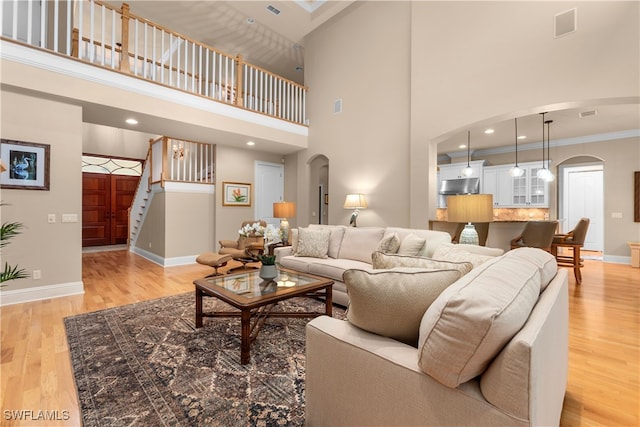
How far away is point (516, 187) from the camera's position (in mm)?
7355

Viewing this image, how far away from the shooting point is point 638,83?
9.42 feet

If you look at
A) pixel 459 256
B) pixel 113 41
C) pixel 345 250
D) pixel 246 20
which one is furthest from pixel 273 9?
pixel 459 256

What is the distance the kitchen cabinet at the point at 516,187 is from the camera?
23.2 ft

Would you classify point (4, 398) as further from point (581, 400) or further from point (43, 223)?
point (581, 400)

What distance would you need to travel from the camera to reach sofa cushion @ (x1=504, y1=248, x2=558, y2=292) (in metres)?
1.33

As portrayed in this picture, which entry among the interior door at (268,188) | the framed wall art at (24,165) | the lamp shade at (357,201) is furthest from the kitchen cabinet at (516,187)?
the framed wall art at (24,165)

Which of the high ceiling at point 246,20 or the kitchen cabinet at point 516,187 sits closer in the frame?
the high ceiling at point 246,20

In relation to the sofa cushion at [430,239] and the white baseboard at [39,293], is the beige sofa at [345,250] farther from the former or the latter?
the white baseboard at [39,293]

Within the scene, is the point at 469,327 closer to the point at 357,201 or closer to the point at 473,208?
the point at 473,208

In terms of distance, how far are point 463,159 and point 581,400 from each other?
7509 millimetres

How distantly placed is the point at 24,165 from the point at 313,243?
3.65 m

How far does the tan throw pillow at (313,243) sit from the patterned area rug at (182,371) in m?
1.24

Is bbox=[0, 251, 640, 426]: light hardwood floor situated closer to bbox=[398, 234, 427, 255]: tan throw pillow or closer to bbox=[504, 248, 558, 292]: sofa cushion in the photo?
bbox=[504, 248, 558, 292]: sofa cushion

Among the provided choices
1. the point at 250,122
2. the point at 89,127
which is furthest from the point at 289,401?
the point at 89,127
